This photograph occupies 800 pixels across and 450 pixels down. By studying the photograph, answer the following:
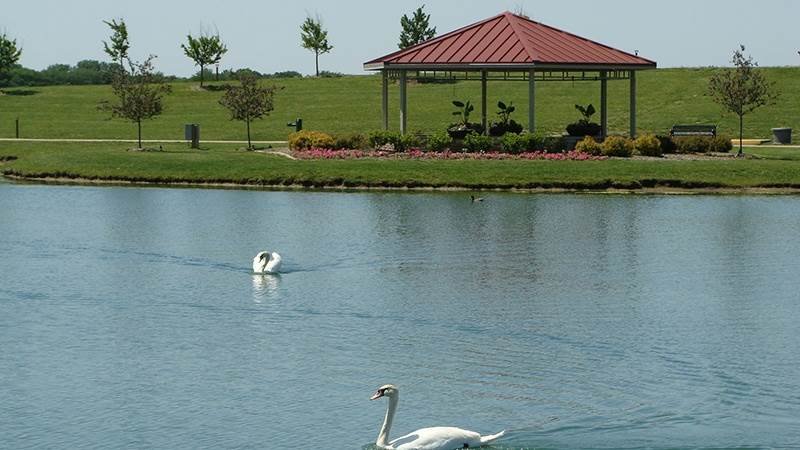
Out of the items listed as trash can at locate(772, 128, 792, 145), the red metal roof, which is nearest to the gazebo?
the red metal roof

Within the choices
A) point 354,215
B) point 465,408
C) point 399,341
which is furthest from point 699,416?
point 354,215

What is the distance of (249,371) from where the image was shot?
69.1 ft

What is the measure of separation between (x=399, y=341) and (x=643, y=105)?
188 ft

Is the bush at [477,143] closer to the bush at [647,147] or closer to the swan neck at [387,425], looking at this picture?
the bush at [647,147]

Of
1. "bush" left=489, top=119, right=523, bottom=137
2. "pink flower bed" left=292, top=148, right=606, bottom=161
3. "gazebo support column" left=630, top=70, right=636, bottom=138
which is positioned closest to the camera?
"pink flower bed" left=292, top=148, right=606, bottom=161

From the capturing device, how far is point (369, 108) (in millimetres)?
81375

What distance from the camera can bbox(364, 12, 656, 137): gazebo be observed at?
54.7 metres

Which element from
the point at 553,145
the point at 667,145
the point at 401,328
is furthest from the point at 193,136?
the point at 401,328

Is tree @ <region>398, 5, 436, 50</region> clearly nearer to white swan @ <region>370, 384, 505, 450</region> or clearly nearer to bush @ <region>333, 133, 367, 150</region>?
bush @ <region>333, 133, 367, 150</region>

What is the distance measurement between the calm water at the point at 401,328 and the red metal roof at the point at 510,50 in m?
14.5

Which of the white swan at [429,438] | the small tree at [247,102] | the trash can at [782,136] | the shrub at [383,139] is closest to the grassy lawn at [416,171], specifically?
the shrub at [383,139]

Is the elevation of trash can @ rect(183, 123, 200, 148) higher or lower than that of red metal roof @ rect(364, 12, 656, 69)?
lower

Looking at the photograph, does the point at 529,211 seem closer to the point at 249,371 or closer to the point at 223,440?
the point at 249,371

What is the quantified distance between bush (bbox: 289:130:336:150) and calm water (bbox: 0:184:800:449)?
15.2 metres
